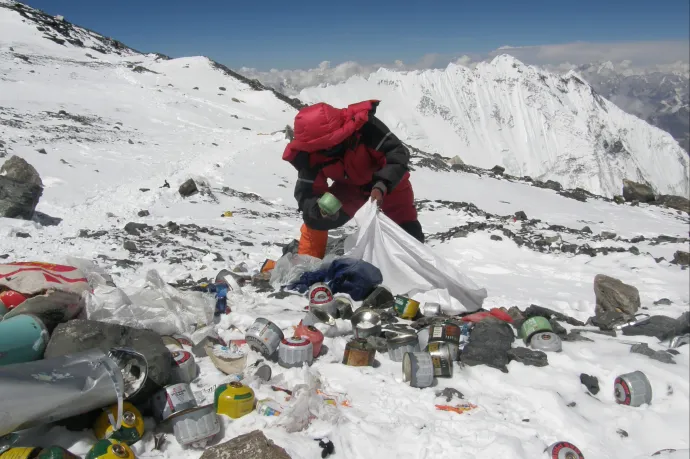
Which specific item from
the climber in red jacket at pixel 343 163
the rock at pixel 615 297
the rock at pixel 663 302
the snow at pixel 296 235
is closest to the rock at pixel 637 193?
the snow at pixel 296 235

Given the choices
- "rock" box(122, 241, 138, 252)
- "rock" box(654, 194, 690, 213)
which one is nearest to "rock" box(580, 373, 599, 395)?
"rock" box(122, 241, 138, 252)

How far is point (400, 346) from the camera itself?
12.2 ft

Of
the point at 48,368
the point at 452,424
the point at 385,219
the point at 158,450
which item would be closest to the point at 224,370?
the point at 158,450

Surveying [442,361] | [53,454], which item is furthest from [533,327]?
[53,454]

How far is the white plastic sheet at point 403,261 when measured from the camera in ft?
16.6

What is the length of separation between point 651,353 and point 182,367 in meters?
3.66

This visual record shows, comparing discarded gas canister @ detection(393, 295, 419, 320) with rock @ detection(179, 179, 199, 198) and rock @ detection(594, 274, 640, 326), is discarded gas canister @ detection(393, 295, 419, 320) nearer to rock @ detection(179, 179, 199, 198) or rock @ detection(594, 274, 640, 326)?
rock @ detection(594, 274, 640, 326)

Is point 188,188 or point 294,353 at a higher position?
point 188,188

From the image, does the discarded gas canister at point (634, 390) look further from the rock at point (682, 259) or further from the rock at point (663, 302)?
the rock at point (682, 259)

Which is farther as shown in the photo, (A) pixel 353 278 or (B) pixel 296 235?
(B) pixel 296 235

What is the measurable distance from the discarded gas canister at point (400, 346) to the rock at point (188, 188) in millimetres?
7906

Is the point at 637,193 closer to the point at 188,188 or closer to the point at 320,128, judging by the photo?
the point at 188,188

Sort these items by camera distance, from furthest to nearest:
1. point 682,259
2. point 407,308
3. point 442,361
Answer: point 682,259 → point 407,308 → point 442,361

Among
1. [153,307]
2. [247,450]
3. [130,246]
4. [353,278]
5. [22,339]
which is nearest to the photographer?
[247,450]
